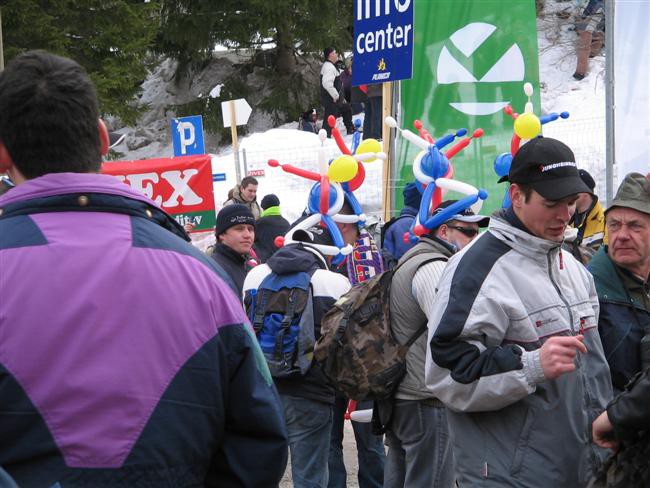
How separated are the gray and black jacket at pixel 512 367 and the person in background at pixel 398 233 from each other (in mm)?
3983

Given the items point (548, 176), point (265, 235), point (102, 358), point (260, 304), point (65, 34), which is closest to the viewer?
point (102, 358)

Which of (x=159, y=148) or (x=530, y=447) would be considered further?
(x=159, y=148)

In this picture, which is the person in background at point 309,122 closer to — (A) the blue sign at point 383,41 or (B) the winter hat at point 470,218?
(A) the blue sign at point 383,41

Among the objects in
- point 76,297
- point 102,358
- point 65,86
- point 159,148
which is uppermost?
point 65,86

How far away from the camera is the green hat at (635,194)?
4324mm

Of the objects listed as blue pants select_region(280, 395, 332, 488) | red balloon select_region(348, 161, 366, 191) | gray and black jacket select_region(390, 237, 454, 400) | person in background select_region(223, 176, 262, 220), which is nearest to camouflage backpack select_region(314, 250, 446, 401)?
gray and black jacket select_region(390, 237, 454, 400)

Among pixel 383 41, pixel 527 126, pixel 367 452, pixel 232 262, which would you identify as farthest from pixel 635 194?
pixel 383 41

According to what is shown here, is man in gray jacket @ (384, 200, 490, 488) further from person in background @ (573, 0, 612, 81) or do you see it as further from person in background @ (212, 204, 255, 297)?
person in background @ (573, 0, 612, 81)

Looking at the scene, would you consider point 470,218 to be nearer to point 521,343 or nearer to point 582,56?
point 521,343

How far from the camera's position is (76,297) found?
7.02 ft

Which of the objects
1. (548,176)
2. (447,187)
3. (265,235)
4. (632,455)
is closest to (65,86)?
(548,176)

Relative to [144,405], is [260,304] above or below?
below

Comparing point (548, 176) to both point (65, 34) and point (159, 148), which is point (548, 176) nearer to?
point (65, 34)

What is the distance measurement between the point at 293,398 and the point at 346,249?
0.92 meters
